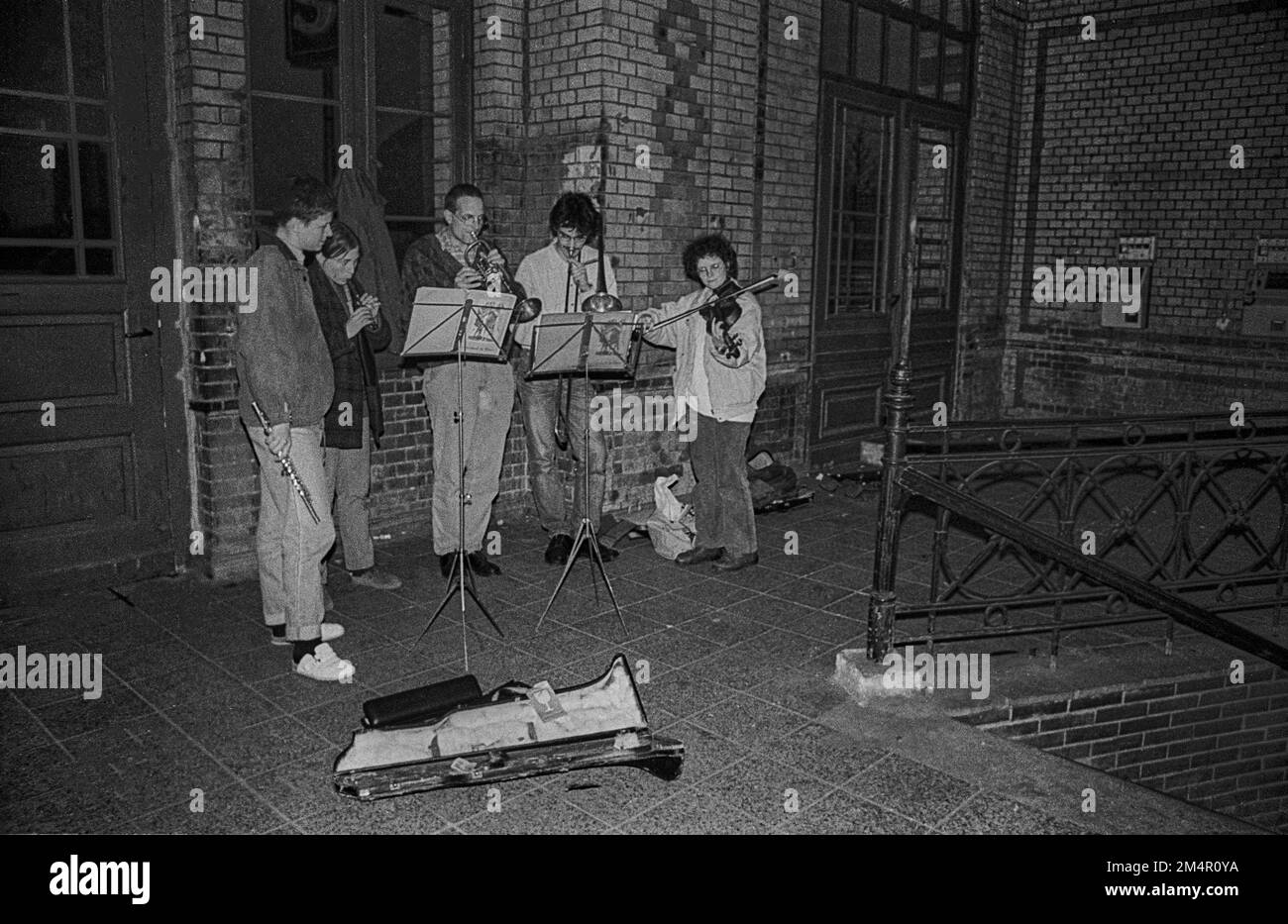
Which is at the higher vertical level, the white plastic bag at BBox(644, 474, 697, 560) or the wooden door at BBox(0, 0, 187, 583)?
the wooden door at BBox(0, 0, 187, 583)

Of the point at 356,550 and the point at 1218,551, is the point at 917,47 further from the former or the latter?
the point at 356,550

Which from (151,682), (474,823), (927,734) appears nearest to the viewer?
(474,823)

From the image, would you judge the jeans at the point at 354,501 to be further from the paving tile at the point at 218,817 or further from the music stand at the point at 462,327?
the paving tile at the point at 218,817

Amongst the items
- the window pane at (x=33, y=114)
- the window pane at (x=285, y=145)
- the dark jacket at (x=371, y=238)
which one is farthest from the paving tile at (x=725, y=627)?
the window pane at (x=33, y=114)

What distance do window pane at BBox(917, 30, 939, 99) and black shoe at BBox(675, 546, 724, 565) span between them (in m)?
6.18

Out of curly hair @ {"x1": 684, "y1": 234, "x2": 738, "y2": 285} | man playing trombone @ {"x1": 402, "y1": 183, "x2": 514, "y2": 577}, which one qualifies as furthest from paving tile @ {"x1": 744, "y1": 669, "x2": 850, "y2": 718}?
curly hair @ {"x1": 684, "y1": 234, "x2": 738, "y2": 285}

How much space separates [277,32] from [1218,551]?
7292 mm

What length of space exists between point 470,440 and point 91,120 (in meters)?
2.74

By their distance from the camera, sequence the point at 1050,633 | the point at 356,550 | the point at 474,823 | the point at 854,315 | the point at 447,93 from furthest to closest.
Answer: the point at 854,315 < the point at 447,93 < the point at 356,550 < the point at 1050,633 < the point at 474,823

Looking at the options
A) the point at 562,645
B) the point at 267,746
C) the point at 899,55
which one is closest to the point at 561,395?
the point at 562,645

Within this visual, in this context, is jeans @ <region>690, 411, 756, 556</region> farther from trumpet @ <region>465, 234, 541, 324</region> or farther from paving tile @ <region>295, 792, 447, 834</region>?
paving tile @ <region>295, 792, 447, 834</region>

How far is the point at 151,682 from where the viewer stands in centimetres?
484

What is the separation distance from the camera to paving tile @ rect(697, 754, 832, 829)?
3.88 m

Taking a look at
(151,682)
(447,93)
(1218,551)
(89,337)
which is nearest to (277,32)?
(447,93)
